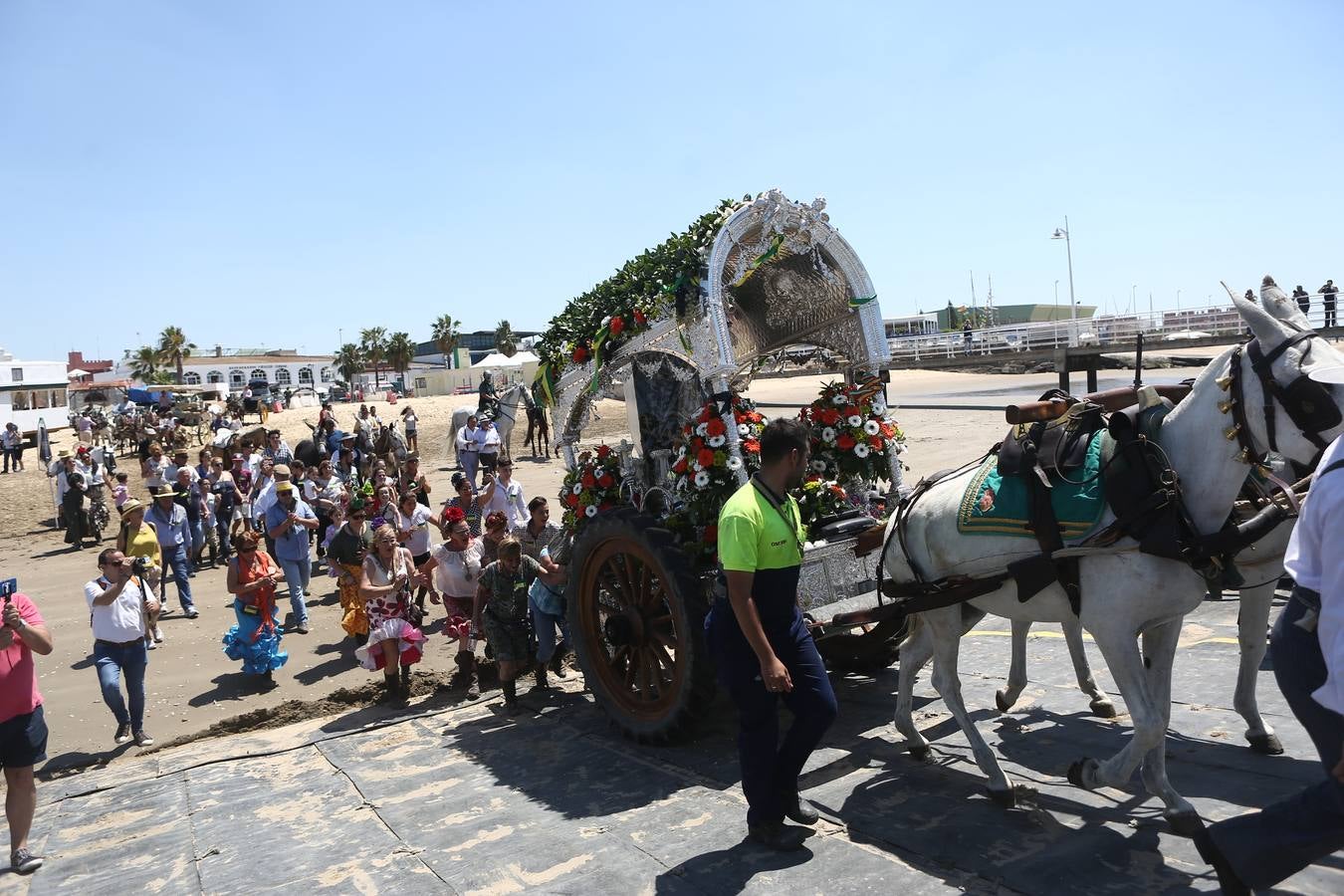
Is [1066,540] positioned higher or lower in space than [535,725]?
higher

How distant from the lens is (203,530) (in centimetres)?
1742

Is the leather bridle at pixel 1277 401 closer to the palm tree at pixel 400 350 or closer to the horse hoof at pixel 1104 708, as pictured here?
the horse hoof at pixel 1104 708

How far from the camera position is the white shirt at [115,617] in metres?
8.42

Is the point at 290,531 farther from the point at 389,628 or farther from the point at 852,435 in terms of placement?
the point at 852,435

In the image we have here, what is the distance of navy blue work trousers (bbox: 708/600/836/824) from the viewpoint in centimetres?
488

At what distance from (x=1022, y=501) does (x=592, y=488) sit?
378 cm

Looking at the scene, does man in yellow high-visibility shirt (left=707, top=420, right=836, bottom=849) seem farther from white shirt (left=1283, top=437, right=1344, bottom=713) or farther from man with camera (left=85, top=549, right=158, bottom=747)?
man with camera (left=85, top=549, right=158, bottom=747)

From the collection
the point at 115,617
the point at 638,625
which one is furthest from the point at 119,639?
the point at 638,625

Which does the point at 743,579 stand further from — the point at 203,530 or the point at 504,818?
the point at 203,530

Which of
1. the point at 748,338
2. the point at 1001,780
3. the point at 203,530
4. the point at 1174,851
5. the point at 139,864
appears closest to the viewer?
the point at 1174,851

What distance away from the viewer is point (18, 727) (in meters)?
5.98

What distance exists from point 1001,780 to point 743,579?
5.86 ft

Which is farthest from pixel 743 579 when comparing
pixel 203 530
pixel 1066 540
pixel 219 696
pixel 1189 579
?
pixel 203 530

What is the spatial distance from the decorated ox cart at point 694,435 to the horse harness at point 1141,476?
1497 millimetres
